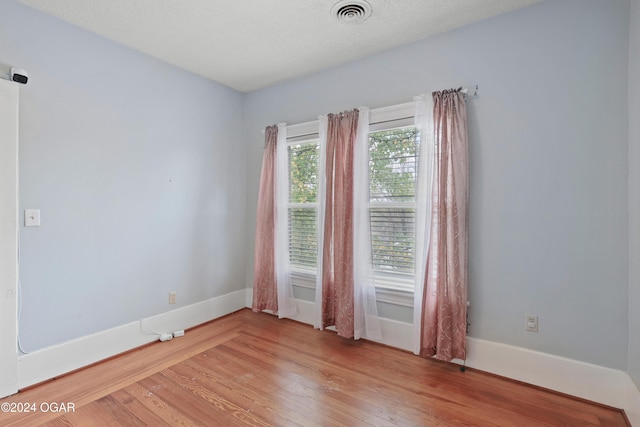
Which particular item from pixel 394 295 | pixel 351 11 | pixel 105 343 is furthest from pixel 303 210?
pixel 105 343

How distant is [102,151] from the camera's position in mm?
2619

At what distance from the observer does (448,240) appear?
241 cm

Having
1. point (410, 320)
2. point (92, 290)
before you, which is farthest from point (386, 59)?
point (92, 290)

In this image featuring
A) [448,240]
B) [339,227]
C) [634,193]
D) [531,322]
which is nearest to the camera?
[634,193]

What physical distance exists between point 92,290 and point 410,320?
2.72 metres

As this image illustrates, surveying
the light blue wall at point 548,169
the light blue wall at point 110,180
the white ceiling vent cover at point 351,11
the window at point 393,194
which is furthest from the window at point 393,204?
the light blue wall at point 110,180

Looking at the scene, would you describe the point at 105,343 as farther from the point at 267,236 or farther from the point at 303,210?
the point at 303,210

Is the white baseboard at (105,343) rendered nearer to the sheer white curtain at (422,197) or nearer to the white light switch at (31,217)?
the white light switch at (31,217)

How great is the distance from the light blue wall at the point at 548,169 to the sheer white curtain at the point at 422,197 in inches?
10.2

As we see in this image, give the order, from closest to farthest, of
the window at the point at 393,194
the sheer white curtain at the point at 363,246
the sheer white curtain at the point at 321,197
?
the window at the point at 393,194
the sheer white curtain at the point at 363,246
the sheer white curtain at the point at 321,197

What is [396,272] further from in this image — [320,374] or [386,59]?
[386,59]

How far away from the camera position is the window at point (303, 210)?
340cm

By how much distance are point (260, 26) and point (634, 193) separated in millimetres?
2783

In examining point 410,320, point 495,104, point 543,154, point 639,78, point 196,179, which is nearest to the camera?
point 639,78
